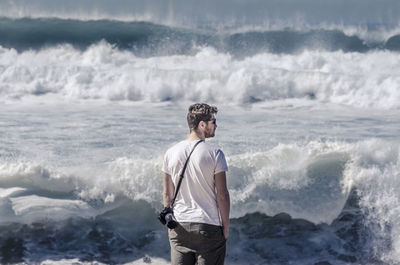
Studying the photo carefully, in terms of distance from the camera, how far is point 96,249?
5.46 m

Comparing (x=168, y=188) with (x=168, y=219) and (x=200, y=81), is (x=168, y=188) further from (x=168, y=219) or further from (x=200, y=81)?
(x=200, y=81)

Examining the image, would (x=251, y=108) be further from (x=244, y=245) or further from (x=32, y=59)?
(x=32, y=59)

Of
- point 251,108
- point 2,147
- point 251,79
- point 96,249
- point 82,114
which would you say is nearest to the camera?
point 96,249

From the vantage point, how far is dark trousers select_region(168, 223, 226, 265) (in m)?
2.76

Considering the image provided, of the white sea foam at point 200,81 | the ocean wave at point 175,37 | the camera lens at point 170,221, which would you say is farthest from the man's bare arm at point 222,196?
the ocean wave at point 175,37

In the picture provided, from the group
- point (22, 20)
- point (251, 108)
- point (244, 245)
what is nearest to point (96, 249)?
point (244, 245)

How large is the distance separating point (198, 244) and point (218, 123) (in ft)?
19.6

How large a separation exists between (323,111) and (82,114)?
415 cm

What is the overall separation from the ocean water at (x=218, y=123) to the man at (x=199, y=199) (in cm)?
263

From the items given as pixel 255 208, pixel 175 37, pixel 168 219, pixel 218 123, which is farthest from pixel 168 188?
pixel 175 37

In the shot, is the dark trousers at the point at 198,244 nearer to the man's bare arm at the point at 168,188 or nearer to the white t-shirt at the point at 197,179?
the white t-shirt at the point at 197,179

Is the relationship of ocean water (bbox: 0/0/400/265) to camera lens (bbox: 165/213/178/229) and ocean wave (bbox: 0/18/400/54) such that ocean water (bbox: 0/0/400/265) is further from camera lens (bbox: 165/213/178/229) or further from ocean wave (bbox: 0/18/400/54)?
camera lens (bbox: 165/213/178/229)

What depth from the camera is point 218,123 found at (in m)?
8.72

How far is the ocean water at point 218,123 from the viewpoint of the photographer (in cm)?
563
